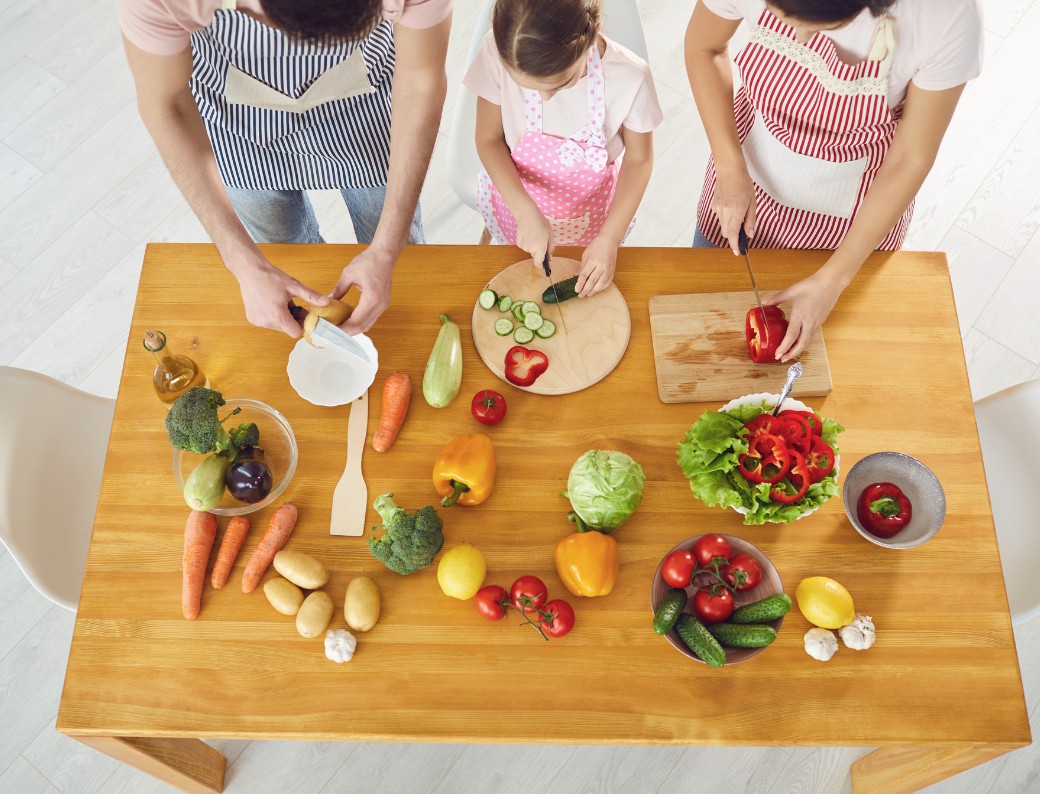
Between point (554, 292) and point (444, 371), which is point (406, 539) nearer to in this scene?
point (444, 371)

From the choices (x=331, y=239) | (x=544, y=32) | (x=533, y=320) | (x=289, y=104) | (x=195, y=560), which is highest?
(x=544, y=32)

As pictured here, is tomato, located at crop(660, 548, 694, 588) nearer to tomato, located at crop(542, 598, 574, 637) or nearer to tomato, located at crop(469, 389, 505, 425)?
tomato, located at crop(542, 598, 574, 637)

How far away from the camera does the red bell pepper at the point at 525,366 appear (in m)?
1.55

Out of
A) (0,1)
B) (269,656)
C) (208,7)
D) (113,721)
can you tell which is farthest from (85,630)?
(0,1)

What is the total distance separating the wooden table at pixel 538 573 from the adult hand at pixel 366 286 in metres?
0.08

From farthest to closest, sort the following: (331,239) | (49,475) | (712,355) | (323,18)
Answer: (331,239), (49,475), (712,355), (323,18)

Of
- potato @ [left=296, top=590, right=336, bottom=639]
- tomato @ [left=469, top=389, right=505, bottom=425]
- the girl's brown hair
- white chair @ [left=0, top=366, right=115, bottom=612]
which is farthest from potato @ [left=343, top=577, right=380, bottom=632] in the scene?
the girl's brown hair

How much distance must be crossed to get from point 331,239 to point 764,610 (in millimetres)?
2272

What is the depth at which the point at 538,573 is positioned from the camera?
4.66 ft

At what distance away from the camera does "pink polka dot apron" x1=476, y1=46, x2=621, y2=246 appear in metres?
1.71

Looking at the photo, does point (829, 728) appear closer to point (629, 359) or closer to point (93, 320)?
point (629, 359)

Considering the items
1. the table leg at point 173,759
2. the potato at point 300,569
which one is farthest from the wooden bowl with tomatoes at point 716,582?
the table leg at point 173,759

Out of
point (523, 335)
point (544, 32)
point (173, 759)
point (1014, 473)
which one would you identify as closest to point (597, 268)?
point (523, 335)

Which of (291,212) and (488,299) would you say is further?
(291,212)
